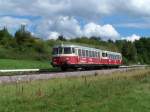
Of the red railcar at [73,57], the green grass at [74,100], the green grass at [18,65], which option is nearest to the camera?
the green grass at [74,100]

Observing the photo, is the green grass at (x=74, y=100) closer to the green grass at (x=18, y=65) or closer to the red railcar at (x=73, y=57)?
the red railcar at (x=73, y=57)

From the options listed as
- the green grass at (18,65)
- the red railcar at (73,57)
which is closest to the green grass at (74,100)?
the red railcar at (73,57)

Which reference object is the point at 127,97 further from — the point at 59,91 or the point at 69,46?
the point at 69,46

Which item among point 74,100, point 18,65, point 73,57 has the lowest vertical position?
point 74,100

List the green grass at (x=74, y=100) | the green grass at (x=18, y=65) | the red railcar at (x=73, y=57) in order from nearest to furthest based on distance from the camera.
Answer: the green grass at (x=74, y=100) → the red railcar at (x=73, y=57) → the green grass at (x=18, y=65)

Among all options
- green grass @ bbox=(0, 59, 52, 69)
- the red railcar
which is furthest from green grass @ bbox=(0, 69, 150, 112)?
green grass @ bbox=(0, 59, 52, 69)

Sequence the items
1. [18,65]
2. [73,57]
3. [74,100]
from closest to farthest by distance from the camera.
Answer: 1. [74,100]
2. [73,57]
3. [18,65]

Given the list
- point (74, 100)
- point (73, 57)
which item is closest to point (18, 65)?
point (73, 57)

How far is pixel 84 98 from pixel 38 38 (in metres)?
87.4

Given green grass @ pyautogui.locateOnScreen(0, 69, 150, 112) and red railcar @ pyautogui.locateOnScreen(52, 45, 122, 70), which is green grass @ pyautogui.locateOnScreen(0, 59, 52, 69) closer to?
red railcar @ pyautogui.locateOnScreen(52, 45, 122, 70)

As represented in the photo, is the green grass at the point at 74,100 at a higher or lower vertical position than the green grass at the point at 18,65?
lower

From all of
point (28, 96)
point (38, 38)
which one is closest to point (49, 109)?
point (28, 96)

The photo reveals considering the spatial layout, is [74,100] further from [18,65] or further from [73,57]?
[18,65]

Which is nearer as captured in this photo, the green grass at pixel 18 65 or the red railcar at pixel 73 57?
the red railcar at pixel 73 57
